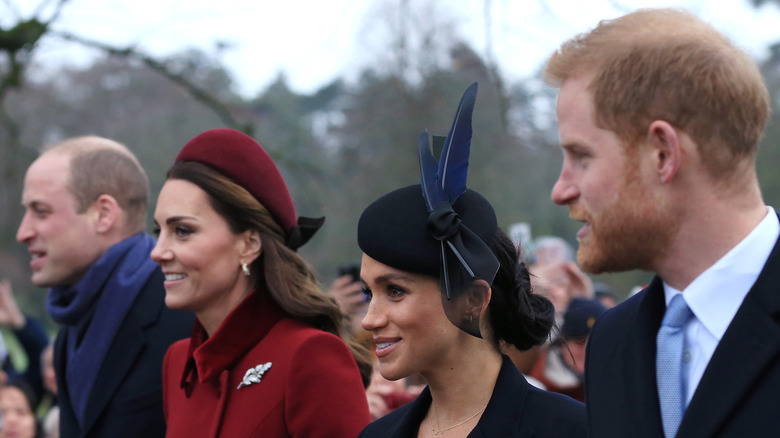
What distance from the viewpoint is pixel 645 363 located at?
75.2 inches

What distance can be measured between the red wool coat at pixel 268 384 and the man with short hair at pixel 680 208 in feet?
4.20

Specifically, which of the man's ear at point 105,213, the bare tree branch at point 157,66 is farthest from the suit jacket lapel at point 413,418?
the bare tree branch at point 157,66

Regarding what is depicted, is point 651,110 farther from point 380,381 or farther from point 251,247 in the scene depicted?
point 380,381

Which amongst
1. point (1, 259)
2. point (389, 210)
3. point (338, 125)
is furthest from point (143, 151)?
point (389, 210)

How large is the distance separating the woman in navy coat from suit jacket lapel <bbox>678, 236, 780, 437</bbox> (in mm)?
770

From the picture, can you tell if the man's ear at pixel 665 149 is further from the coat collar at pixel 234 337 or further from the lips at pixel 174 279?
the lips at pixel 174 279

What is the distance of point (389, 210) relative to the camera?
2.65 m

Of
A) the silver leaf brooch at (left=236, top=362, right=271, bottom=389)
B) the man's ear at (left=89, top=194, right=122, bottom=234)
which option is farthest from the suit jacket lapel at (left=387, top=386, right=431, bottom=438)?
the man's ear at (left=89, top=194, right=122, bottom=234)

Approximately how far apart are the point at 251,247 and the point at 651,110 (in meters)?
2.05

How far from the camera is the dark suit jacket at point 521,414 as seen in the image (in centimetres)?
243

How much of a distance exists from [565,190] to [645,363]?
423mm

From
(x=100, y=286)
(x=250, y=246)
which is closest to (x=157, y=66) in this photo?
Result: (x=100, y=286)

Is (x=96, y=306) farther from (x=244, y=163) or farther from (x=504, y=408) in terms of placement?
(x=504, y=408)

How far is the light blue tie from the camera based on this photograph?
1.82 meters
